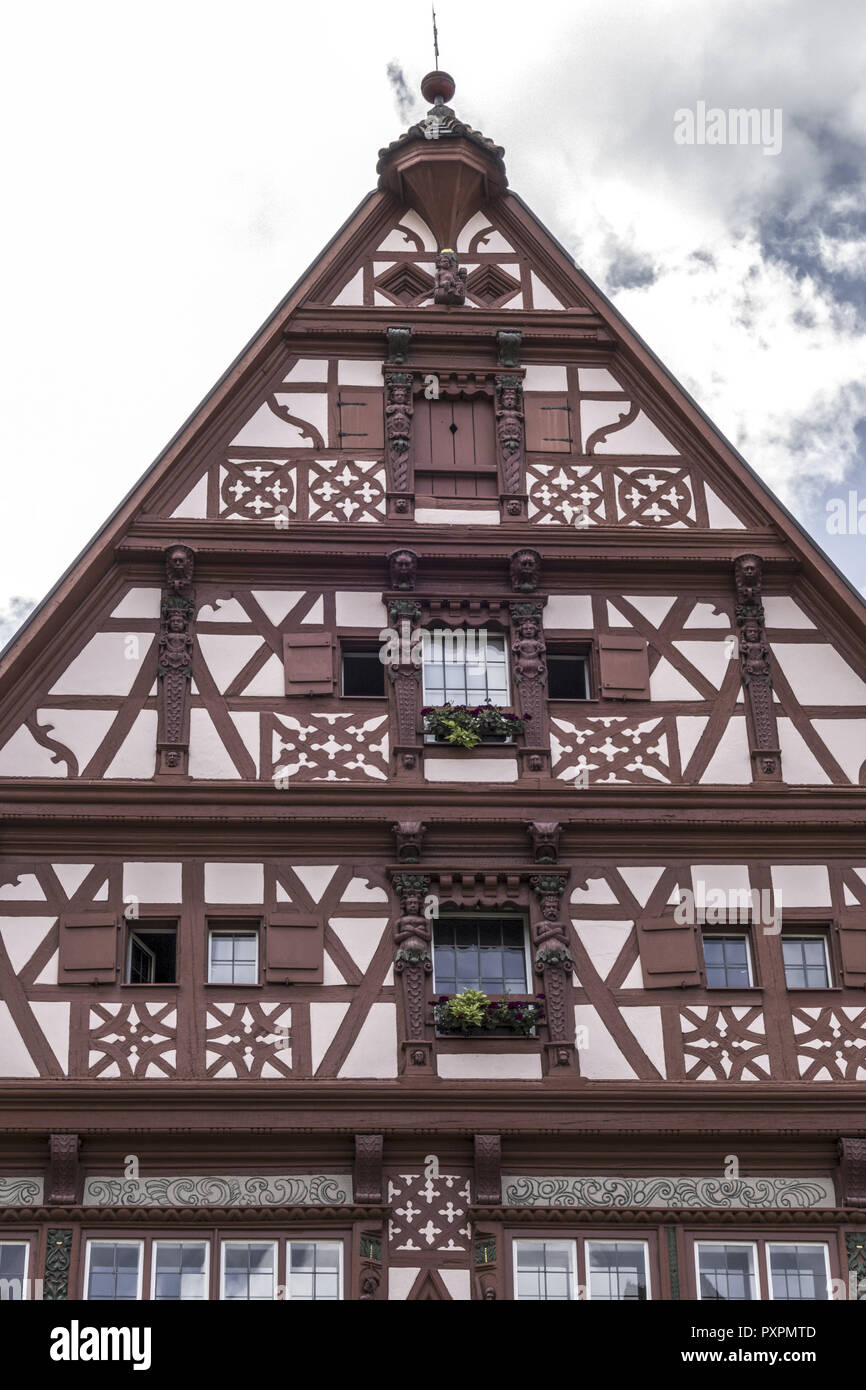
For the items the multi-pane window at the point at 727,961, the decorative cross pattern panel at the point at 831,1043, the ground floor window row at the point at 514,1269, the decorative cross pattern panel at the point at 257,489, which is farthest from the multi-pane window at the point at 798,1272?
the decorative cross pattern panel at the point at 257,489

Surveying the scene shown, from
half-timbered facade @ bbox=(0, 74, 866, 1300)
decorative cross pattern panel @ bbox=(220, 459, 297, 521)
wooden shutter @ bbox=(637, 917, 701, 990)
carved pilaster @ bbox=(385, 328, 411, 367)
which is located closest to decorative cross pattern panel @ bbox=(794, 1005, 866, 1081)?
half-timbered facade @ bbox=(0, 74, 866, 1300)

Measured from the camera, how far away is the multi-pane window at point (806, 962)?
27.2 meters

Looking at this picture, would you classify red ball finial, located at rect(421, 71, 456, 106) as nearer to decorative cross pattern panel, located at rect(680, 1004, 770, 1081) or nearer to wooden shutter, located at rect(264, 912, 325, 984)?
wooden shutter, located at rect(264, 912, 325, 984)

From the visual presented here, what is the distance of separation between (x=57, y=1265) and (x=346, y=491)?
10.1 metres

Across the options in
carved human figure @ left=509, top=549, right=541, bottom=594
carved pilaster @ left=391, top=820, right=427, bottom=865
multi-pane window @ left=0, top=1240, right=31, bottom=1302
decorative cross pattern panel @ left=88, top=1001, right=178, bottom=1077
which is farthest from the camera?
carved human figure @ left=509, top=549, right=541, bottom=594

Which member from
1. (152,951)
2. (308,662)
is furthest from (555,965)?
(308,662)

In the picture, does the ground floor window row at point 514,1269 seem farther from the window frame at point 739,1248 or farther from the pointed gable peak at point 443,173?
the pointed gable peak at point 443,173

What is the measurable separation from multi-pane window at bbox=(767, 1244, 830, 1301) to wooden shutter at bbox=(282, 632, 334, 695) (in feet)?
26.8

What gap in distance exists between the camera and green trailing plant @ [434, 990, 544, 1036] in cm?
2634

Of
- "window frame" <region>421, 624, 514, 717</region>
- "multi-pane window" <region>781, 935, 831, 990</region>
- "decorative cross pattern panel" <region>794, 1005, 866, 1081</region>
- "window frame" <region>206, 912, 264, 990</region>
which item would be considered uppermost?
"window frame" <region>421, 624, 514, 717</region>

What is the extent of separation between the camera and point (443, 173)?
1256 inches
